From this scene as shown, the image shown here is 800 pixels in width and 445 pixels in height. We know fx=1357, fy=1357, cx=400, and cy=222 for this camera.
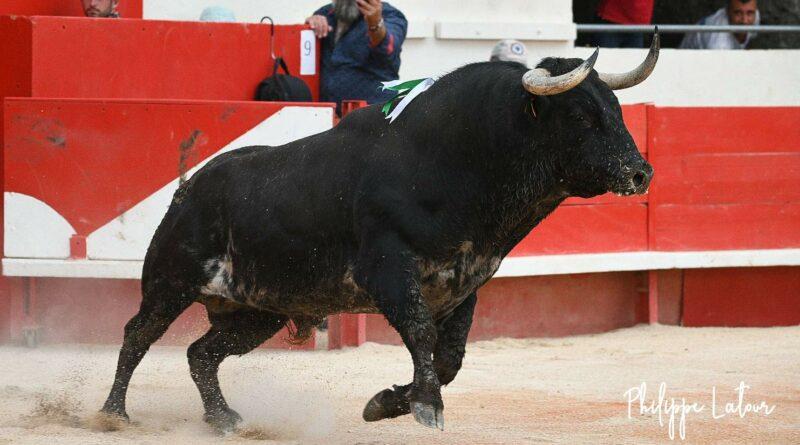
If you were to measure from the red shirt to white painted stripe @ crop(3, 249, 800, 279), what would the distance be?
2.16 metres

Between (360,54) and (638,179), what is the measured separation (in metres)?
3.30

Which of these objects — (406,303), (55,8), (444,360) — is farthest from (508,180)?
(55,8)

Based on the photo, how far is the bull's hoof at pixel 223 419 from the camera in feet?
16.7

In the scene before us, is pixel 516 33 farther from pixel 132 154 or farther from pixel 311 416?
pixel 311 416

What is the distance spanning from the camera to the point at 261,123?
6.84m

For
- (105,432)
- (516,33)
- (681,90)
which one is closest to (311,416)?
(105,432)

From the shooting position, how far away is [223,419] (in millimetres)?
5125

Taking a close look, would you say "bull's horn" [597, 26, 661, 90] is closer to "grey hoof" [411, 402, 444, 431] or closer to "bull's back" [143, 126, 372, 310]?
"bull's back" [143, 126, 372, 310]

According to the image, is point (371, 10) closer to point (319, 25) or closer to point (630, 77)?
point (319, 25)

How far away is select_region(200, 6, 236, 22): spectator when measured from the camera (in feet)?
26.1

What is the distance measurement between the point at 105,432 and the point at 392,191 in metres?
1.43

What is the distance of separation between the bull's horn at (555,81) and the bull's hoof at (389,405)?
1.05m

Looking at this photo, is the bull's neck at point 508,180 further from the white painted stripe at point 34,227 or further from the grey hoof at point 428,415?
the white painted stripe at point 34,227
